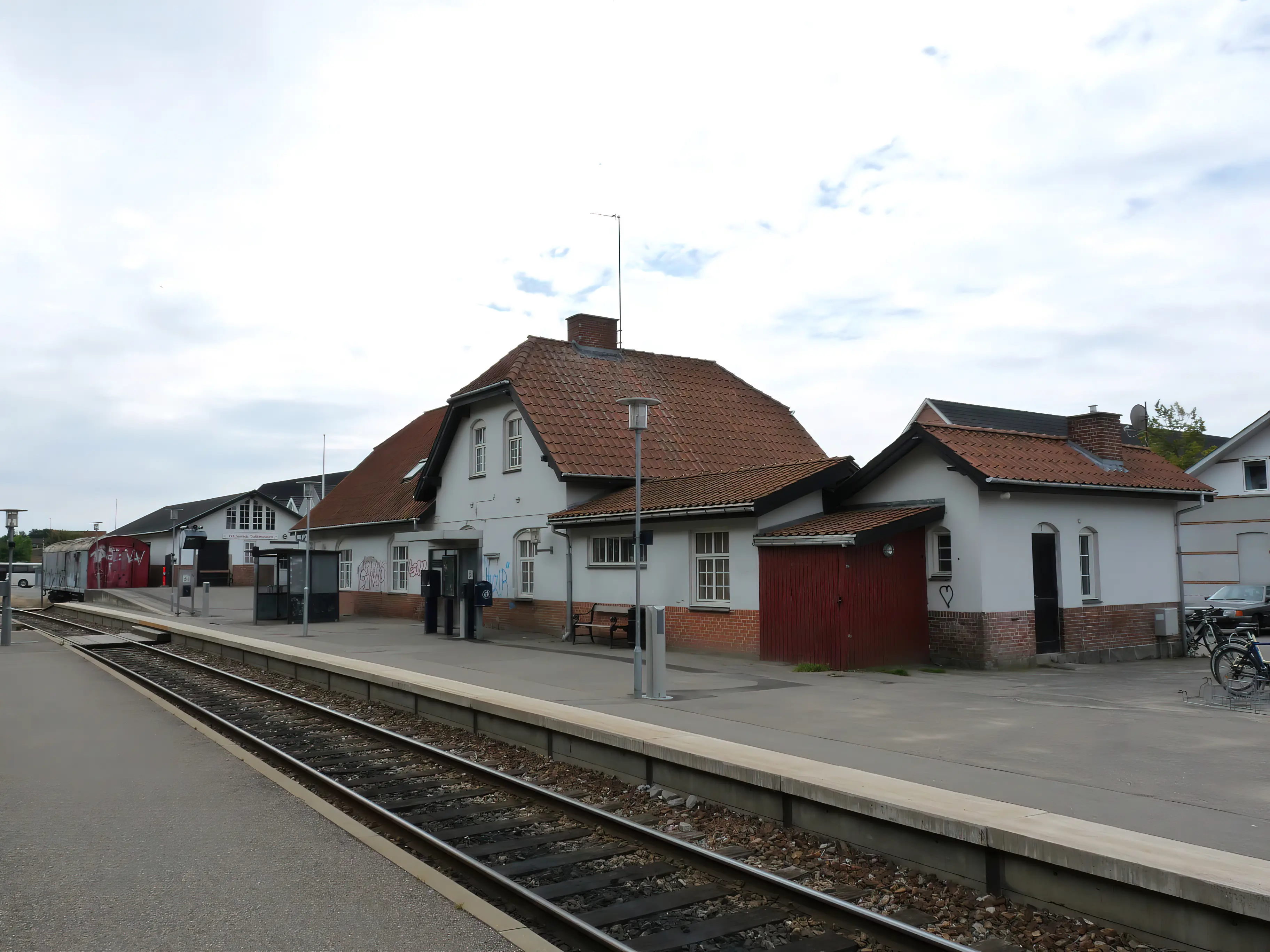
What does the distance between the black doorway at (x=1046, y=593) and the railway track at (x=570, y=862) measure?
11502 millimetres

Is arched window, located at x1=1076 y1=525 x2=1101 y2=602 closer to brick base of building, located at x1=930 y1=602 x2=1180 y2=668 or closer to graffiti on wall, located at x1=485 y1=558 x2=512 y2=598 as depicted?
brick base of building, located at x1=930 y1=602 x2=1180 y2=668

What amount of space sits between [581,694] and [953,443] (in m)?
8.20

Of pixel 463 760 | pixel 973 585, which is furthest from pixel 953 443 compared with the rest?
pixel 463 760

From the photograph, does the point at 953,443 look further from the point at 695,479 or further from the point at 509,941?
the point at 509,941

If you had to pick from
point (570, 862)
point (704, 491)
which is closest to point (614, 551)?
point (704, 491)

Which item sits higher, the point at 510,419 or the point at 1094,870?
the point at 510,419

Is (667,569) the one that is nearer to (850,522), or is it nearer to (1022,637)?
(850,522)

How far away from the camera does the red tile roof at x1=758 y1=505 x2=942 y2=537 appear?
16297 mm

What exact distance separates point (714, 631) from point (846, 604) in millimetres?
3391

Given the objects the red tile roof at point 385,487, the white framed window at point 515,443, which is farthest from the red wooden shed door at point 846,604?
the red tile roof at point 385,487

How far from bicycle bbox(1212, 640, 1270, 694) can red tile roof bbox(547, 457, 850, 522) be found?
7195mm

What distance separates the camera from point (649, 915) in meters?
5.78

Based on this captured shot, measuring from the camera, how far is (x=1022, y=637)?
Result: 1711cm

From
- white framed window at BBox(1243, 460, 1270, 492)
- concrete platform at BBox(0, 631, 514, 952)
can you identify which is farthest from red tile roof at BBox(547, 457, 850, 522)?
white framed window at BBox(1243, 460, 1270, 492)
